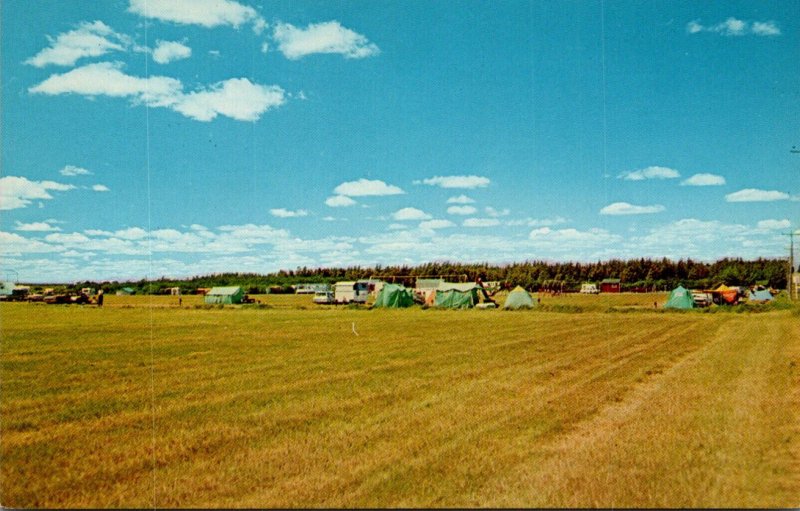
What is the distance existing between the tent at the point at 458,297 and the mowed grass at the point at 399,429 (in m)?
29.0

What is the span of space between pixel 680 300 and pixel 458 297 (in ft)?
A: 48.6

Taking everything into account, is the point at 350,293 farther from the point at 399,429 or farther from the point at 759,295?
the point at 399,429

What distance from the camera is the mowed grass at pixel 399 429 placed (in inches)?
215

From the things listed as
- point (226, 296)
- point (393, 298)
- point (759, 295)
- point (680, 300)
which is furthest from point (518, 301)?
point (226, 296)

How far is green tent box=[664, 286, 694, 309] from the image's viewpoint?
37734mm

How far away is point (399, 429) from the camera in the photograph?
7410 mm

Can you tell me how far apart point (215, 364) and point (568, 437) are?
8.43m

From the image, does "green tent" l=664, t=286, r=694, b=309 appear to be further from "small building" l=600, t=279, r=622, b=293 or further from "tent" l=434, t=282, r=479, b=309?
"small building" l=600, t=279, r=622, b=293

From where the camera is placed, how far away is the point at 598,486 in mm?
5570

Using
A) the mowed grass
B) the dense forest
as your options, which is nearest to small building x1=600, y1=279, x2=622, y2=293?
the dense forest

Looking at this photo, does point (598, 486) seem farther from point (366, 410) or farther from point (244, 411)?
point (244, 411)

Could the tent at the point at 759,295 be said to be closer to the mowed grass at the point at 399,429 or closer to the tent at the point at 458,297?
the tent at the point at 458,297

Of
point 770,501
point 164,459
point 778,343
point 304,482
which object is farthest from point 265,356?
point 778,343

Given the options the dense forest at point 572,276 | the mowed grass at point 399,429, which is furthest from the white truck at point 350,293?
the mowed grass at point 399,429
